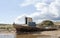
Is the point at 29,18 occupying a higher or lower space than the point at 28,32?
higher

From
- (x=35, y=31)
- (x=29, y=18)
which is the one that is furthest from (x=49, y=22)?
(x=35, y=31)

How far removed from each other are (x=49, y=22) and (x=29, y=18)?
358 inches

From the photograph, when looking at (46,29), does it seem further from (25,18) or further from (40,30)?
(25,18)

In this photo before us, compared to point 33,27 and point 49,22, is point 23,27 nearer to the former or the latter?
point 33,27

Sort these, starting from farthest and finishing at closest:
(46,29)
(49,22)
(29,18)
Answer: (49,22), (29,18), (46,29)

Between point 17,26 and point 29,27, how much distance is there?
97.4 inches

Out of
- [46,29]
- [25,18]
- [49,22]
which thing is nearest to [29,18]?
[25,18]

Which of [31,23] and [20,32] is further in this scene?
[31,23]

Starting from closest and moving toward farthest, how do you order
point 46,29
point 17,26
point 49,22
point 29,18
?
point 17,26 → point 46,29 → point 29,18 → point 49,22

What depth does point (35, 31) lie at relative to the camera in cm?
4028

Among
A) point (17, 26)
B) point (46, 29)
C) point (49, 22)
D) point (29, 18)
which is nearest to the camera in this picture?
point (17, 26)

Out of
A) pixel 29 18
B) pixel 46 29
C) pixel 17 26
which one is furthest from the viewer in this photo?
pixel 29 18

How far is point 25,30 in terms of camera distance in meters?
39.8

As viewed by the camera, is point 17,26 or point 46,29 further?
point 46,29
